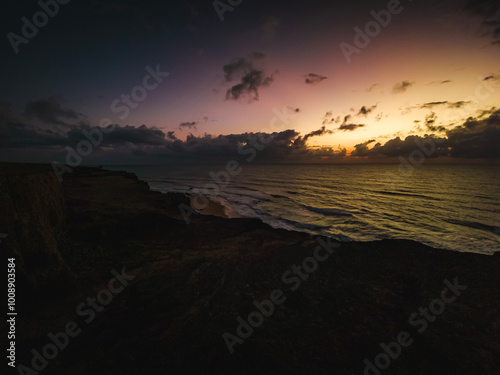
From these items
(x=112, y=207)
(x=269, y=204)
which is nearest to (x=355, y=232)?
(x=269, y=204)

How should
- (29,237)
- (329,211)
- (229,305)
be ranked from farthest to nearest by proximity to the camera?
(329,211), (229,305), (29,237)

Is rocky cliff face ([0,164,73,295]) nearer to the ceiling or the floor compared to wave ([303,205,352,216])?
nearer to the ceiling

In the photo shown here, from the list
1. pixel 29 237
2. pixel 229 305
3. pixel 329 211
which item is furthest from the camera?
pixel 329 211

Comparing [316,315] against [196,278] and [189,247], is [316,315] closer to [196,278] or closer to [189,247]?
[196,278]

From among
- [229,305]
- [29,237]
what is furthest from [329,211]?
[29,237]

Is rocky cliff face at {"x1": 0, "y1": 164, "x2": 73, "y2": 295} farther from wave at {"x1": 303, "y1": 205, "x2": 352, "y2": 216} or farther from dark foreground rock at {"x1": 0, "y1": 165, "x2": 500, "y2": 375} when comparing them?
wave at {"x1": 303, "y1": 205, "x2": 352, "y2": 216}

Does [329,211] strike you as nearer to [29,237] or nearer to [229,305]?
[229,305]

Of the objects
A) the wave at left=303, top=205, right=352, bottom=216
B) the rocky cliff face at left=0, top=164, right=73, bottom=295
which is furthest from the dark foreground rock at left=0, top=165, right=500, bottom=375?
the wave at left=303, top=205, right=352, bottom=216

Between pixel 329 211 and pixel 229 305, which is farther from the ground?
pixel 229 305
